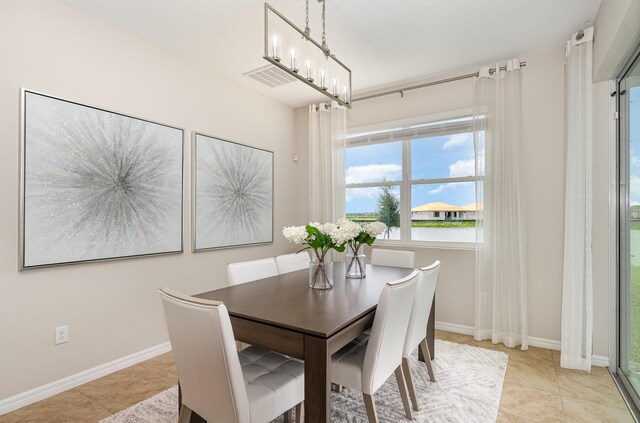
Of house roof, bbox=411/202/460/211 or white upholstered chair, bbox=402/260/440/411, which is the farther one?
house roof, bbox=411/202/460/211

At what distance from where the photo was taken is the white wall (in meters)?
2.10

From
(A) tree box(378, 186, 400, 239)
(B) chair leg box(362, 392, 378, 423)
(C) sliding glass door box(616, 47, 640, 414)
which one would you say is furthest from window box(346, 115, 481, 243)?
(B) chair leg box(362, 392, 378, 423)

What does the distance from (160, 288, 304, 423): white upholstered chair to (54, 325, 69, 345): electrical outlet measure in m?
1.32

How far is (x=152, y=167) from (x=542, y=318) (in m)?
3.68

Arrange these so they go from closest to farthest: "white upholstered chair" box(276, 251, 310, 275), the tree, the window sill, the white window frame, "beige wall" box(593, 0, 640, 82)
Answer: "beige wall" box(593, 0, 640, 82)
"white upholstered chair" box(276, 251, 310, 275)
the window sill
the white window frame
the tree

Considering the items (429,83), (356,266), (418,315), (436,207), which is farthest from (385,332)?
(429,83)

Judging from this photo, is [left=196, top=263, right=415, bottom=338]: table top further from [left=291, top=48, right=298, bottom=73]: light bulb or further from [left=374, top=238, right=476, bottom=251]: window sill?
[left=291, top=48, right=298, bottom=73]: light bulb

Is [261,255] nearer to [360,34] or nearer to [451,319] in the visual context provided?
[451,319]

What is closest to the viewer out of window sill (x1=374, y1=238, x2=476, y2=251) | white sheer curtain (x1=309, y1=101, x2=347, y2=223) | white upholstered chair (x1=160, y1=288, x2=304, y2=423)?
white upholstered chair (x1=160, y1=288, x2=304, y2=423)

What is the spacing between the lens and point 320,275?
2.17m

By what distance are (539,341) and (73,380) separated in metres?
3.77

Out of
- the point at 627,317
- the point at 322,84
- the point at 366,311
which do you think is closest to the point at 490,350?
the point at 627,317

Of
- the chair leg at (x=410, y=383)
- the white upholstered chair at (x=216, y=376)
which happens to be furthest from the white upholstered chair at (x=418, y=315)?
the white upholstered chair at (x=216, y=376)

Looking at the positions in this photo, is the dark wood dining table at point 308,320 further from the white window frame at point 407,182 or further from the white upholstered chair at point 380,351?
the white window frame at point 407,182
